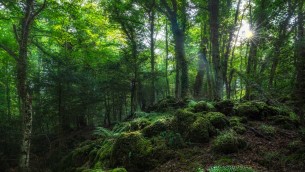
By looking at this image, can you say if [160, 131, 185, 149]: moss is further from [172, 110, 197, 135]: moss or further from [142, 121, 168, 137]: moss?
[142, 121, 168, 137]: moss

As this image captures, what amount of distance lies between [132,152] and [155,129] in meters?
1.45

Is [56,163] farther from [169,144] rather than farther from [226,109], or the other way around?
[226,109]

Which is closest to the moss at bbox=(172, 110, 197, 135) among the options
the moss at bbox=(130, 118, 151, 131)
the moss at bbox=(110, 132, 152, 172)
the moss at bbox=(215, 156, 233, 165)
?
the moss at bbox=(110, 132, 152, 172)

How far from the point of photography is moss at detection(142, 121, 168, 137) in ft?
26.7

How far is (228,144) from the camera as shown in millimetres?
6328

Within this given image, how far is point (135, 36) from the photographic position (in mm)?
15875

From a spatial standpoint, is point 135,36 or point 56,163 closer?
point 56,163

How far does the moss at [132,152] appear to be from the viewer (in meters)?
6.79

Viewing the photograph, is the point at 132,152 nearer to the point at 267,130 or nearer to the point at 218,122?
the point at 218,122

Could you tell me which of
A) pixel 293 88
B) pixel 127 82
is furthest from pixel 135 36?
pixel 293 88

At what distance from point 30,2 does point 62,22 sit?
6138 millimetres

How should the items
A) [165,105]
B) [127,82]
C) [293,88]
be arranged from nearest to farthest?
Result: [293,88]
[165,105]
[127,82]

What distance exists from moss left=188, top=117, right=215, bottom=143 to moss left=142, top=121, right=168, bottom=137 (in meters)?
1.12

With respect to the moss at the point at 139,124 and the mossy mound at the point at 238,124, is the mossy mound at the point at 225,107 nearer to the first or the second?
the mossy mound at the point at 238,124
